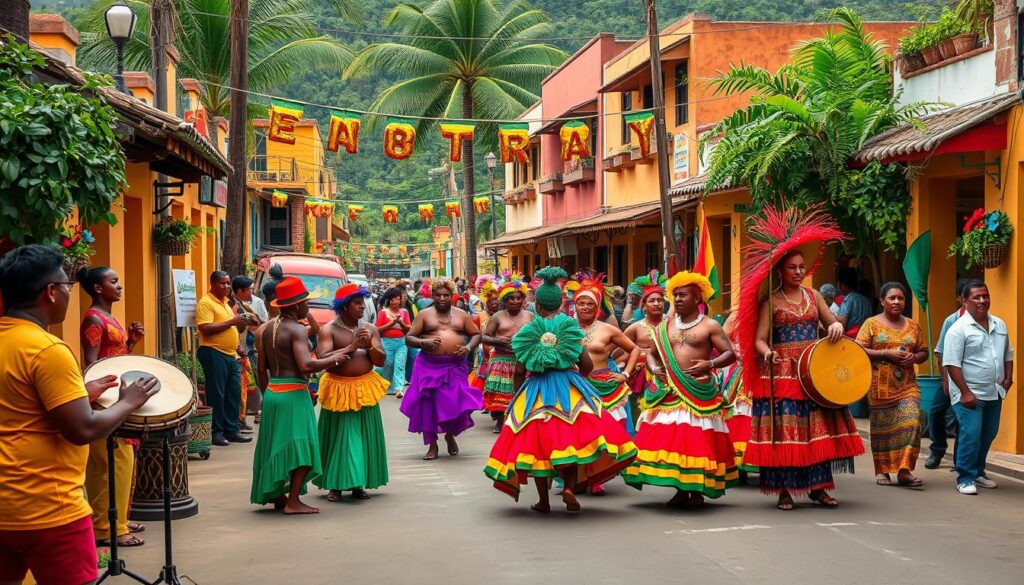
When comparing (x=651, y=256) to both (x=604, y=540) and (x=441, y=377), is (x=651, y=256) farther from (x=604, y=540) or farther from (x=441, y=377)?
(x=604, y=540)

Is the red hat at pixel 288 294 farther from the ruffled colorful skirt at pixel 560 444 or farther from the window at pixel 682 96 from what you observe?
the window at pixel 682 96

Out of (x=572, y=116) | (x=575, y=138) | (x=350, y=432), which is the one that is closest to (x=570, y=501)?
(x=350, y=432)

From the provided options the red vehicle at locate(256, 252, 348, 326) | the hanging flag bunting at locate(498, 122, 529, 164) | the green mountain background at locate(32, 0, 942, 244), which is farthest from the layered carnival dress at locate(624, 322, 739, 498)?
the hanging flag bunting at locate(498, 122, 529, 164)

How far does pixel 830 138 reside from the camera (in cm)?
1644

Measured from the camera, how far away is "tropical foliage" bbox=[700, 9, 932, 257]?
1598 cm

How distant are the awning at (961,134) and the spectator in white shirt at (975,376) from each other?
2.79 m

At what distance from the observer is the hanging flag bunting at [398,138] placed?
26.9 metres

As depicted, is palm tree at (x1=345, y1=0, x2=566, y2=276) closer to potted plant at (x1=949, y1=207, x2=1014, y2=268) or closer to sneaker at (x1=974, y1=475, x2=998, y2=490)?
potted plant at (x1=949, y1=207, x2=1014, y2=268)

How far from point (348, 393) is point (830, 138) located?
8.82 meters

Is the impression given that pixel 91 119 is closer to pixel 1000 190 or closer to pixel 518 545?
pixel 518 545

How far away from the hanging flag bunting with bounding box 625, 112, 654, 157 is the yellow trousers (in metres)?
19.0

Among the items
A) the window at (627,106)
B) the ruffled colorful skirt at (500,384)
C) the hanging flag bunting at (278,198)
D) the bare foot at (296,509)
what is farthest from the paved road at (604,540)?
the hanging flag bunting at (278,198)

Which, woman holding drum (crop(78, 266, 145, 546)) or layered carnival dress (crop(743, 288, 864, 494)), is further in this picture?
layered carnival dress (crop(743, 288, 864, 494))

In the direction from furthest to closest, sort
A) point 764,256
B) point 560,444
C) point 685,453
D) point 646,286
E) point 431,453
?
point 646,286
point 431,453
point 764,256
point 685,453
point 560,444
